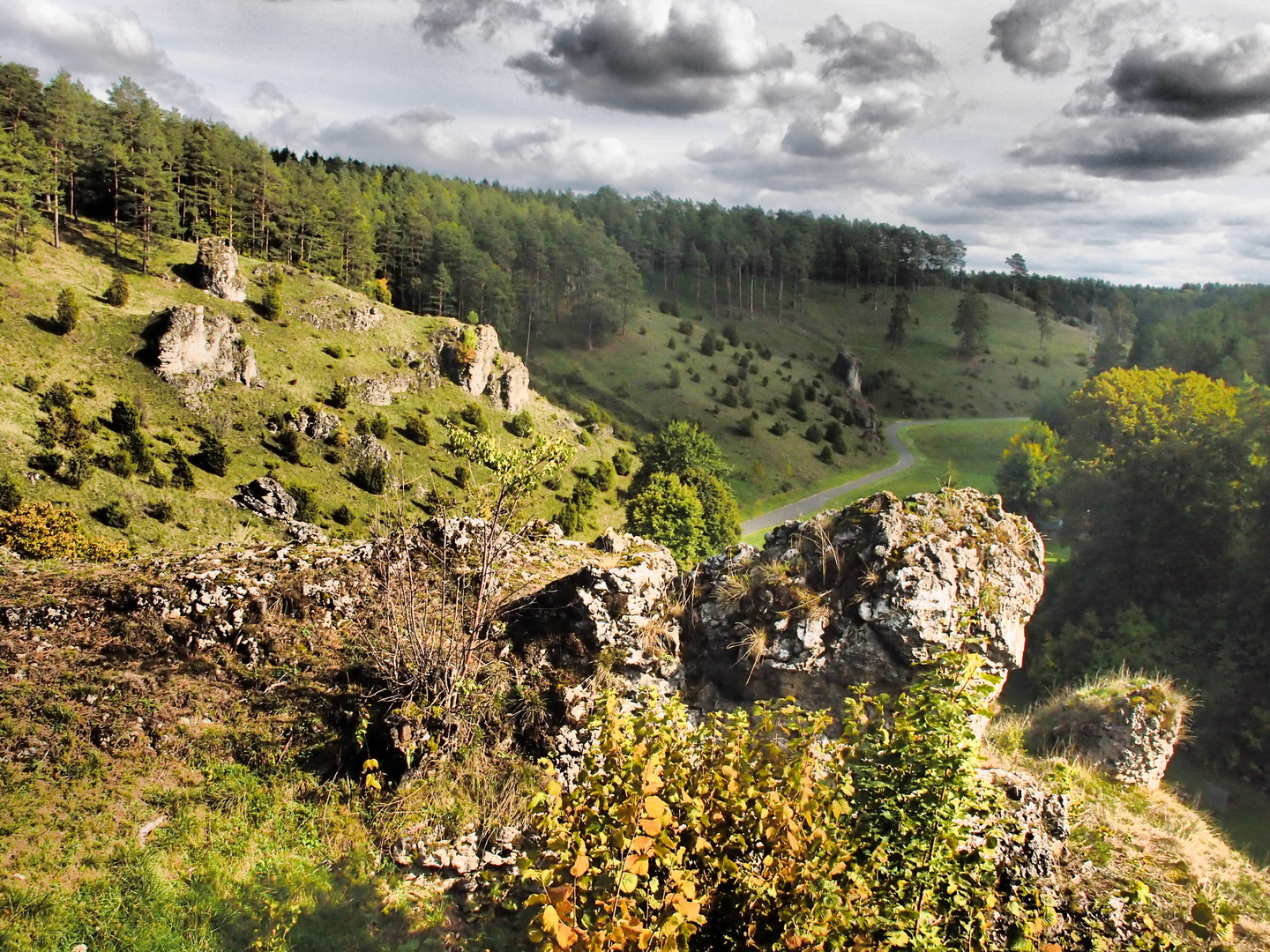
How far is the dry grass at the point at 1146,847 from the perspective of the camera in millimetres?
8562

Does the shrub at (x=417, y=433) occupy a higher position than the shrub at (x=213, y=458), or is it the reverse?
the shrub at (x=417, y=433)

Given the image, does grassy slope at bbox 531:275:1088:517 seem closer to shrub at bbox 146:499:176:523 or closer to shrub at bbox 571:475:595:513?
shrub at bbox 571:475:595:513

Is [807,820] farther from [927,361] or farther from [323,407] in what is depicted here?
[927,361]

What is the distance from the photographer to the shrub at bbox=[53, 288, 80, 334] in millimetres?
45950

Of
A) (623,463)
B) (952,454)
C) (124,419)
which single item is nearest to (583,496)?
(623,463)

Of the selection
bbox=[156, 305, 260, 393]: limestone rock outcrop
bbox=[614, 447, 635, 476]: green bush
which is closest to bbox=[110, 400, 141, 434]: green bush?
bbox=[156, 305, 260, 393]: limestone rock outcrop

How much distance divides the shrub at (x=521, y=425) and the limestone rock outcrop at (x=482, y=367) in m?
1.62

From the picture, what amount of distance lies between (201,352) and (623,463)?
106 ft

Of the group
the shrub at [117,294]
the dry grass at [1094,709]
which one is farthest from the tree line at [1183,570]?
the shrub at [117,294]

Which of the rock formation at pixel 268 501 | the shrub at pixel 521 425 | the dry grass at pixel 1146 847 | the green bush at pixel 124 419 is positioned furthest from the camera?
the shrub at pixel 521 425

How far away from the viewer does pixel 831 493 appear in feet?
213

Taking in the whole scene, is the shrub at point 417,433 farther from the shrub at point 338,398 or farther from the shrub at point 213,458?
the shrub at point 213,458

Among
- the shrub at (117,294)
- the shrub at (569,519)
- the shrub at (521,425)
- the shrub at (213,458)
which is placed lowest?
the shrub at (569,519)

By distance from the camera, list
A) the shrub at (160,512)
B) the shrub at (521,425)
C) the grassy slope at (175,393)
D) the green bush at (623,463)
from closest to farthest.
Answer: the shrub at (160,512) → the grassy slope at (175,393) → the shrub at (521,425) → the green bush at (623,463)
